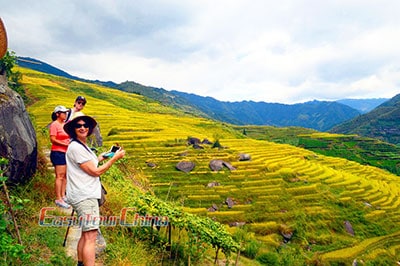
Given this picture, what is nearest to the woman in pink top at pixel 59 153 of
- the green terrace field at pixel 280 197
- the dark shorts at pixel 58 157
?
the dark shorts at pixel 58 157

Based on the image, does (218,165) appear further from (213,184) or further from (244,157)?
(244,157)

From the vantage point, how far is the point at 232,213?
26828 millimetres

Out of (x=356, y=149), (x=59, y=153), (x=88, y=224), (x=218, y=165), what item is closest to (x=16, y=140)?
(x=59, y=153)

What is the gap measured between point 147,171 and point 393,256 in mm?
24129

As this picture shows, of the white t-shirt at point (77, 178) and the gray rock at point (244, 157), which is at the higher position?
the white t-shirt at point (77, 178)

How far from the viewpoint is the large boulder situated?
5.19 metres

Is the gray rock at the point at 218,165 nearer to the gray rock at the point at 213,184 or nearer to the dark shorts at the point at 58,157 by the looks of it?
the gray rock at the point at 213,184

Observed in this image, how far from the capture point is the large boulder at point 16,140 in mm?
5195

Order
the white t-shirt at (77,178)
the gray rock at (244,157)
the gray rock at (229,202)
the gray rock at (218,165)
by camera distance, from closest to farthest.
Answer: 1. the white t-shirt at (77,178)
2. the gray rock at (229,202)
3. the gray rock at (218,165)
4. the gray rock at (244,157)

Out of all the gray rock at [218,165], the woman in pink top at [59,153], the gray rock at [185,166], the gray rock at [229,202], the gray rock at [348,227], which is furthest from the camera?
the gray rock at [218,165]

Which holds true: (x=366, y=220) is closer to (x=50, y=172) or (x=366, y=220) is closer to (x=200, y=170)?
(x=200, y=170)

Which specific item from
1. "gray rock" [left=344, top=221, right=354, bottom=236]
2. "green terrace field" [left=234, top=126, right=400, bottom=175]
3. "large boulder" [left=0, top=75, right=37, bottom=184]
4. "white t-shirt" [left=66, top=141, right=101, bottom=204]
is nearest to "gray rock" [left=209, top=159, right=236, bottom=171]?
"gray rock" [left=344, top=221, right=354, bottom=236]

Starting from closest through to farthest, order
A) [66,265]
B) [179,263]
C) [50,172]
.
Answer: [66,265], [179,263], [50,172]

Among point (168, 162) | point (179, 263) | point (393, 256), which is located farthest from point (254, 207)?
point (179, 263)
